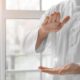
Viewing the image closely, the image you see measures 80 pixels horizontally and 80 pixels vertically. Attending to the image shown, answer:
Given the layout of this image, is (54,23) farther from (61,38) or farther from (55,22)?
(61,38)

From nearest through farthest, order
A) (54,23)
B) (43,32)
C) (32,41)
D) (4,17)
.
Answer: (54,23) → (43,32) → (32,41) → (4,17)

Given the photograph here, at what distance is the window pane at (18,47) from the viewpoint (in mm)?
1497

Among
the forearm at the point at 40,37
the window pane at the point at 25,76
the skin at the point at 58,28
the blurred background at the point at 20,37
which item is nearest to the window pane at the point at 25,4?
the blurred background at the point at 20,37

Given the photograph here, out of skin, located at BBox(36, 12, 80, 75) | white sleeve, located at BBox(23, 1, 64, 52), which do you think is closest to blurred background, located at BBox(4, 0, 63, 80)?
white sleeve, located at BBox(23, 1, 64, 52)

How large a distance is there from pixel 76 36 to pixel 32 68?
28.3 inches

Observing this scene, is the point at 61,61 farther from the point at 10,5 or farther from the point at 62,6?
the point at 10,5

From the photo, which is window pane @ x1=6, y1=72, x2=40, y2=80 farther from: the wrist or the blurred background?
the wrist

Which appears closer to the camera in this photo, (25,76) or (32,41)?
(32,41)

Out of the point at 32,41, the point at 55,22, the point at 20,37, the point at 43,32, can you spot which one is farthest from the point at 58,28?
the point at 20,37

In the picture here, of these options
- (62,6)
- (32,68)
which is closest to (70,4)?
(62,6)

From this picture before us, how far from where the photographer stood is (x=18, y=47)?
1.51 m

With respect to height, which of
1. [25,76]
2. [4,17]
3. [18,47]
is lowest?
[25,76]

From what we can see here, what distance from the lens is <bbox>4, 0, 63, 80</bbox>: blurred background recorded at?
149 centimetres

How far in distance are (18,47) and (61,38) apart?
0.64 m
